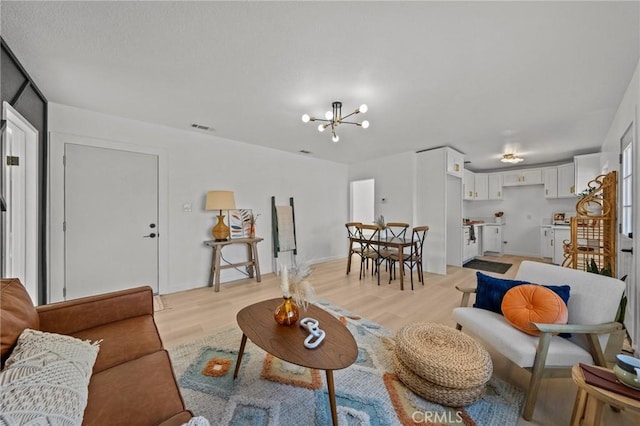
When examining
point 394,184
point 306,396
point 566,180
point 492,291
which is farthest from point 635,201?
point 566,180

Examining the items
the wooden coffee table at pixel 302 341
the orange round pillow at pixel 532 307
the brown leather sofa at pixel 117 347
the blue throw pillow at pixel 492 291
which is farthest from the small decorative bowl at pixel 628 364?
the brown leather sofa at pixel 117 347

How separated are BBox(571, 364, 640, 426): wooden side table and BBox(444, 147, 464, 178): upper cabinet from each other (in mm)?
3943

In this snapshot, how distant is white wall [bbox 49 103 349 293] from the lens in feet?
9.61

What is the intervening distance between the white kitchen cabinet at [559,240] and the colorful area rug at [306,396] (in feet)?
17.0

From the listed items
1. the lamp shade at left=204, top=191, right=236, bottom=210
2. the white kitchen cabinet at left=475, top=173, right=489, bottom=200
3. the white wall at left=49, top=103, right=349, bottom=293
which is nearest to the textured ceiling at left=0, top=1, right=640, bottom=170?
the white wall at left=49, top=103, right=349, bottom=293

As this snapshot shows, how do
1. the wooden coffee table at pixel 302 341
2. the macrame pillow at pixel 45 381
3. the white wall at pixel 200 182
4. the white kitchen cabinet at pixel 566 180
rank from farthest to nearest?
the white kitchen cabinet at pixel 566 180
the white wall at pixel 200 182
the wooden coffee table at pixel 302 341
the macrame pillow at pixel 45 381

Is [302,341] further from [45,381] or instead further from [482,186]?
[482,186]

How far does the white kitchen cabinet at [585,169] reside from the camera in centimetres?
464

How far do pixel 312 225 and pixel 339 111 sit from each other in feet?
10.2

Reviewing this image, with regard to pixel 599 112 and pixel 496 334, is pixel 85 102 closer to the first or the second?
pixel 496 334

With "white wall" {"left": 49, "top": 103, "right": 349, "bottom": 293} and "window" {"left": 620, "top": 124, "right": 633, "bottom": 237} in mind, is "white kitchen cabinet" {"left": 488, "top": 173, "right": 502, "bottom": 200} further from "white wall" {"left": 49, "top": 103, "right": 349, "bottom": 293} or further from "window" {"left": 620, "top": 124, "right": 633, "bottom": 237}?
"white wall" {"left": 49, "top": 103, "right": 349, "bottom": 293}

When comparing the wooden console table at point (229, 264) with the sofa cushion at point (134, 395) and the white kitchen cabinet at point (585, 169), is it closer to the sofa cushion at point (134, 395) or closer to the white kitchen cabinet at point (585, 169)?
the sofa cushion at point (134, 395)

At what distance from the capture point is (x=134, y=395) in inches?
40.3

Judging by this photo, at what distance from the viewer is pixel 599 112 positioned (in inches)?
118
